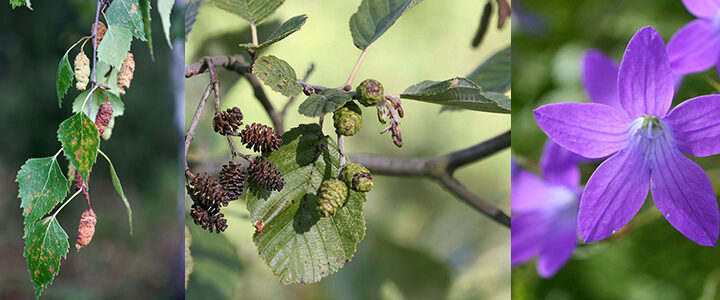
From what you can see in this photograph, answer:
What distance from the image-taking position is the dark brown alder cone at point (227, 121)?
1.04 feet

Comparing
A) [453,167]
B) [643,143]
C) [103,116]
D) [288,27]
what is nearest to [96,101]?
[103,116]

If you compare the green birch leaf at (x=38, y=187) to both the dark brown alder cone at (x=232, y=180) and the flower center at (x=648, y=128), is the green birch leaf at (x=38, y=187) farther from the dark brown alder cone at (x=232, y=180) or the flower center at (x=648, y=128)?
the flower center at (x=648, y=128)

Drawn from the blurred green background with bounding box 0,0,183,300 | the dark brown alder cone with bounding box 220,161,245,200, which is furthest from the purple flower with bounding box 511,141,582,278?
the blurred green background with bounding box 0,0,183,300

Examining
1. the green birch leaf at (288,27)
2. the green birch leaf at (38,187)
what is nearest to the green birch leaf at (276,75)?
the green birch leaf at (288,27)

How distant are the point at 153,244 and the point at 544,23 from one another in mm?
1813

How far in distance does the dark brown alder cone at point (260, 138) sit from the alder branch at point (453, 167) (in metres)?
0.08

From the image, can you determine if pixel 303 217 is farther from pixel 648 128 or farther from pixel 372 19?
pixel 648 128

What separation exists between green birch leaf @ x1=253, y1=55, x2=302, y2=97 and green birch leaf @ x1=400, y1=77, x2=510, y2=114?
7 cm

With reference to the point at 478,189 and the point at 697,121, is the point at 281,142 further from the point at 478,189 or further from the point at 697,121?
the point at 697,121

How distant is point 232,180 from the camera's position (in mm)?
314

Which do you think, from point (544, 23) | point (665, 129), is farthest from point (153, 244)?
point (665, 129)

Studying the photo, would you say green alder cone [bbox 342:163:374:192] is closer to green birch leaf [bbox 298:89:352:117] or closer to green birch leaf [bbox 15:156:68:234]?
green birch leaf [bbox 298:89:352:117]

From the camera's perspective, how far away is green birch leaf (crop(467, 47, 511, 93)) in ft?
1.28

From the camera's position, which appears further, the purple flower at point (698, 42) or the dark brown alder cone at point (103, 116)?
the purple flower at point (698, 42)
